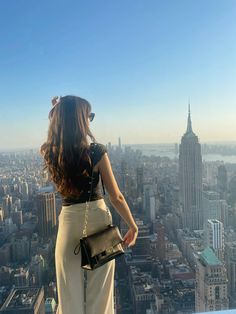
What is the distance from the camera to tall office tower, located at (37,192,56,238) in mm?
1874

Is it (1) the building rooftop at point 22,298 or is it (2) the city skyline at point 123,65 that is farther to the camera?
(2) the city skyline at point 123,65

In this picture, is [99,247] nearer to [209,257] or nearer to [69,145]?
[69,145]

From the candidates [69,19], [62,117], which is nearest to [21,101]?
[69,19]

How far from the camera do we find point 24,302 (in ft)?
6.02

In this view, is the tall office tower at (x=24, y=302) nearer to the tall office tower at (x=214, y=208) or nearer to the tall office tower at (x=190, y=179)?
the tall office tower at (x=190, y=179)

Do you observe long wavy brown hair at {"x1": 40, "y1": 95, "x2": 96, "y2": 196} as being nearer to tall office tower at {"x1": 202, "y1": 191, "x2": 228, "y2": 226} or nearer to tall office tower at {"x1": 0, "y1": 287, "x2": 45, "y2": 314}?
tall office tower at {"x1": 0, "y1": 287, "x2": 45, "y2": 314}

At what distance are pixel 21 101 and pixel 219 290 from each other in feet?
5.69

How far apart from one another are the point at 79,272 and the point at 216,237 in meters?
1.35

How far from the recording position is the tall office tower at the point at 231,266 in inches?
86.5

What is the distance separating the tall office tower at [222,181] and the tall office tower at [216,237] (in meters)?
0.23

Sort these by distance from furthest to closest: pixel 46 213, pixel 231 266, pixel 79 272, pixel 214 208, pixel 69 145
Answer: pixel 214 208, pixel 231 266, pixel 46 213, pixel 79 272, pixel 69 145

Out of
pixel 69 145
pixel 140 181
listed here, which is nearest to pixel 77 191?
pixel 69 145

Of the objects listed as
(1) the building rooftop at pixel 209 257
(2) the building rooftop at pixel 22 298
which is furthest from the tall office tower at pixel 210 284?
(2) the building rooftop at pixel 22 298

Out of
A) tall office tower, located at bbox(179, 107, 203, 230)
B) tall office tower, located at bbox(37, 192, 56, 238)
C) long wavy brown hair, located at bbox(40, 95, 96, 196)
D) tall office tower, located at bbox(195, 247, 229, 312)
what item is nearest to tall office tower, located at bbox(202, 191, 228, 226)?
tall office tower, located at bbox(179, 107, 203, 230)
